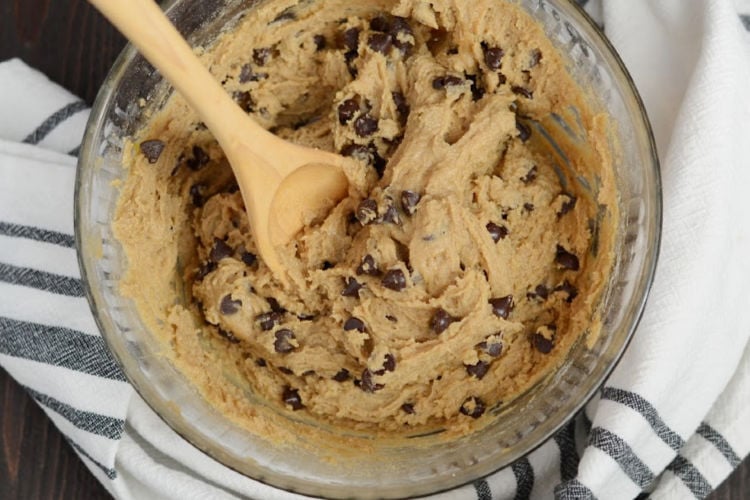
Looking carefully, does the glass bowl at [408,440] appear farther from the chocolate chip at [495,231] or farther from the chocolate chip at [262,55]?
the chocolate chip at [495,231]

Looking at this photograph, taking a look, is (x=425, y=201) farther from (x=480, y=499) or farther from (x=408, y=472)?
(x=480, y=499)

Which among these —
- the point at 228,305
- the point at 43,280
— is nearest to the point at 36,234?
the point at 43,280

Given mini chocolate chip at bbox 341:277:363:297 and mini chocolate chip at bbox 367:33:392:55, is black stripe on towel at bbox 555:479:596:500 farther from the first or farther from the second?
mini chocolate chip at bbox 367:33:392:55

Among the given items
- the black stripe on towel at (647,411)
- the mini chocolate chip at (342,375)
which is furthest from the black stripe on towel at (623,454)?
the mini chocolate chip at (342,375)

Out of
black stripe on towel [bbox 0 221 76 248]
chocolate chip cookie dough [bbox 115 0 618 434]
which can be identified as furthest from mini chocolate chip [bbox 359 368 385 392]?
black stripe on towel [bbox 0 221 76 248]

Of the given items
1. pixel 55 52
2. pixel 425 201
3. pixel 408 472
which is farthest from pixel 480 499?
pixel 55 52

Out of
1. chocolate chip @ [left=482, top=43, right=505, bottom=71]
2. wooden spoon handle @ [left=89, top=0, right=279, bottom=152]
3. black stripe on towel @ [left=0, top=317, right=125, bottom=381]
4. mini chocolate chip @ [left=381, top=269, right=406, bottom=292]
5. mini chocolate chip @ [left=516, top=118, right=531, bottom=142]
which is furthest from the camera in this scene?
black stripe on towel @ [left=0, top=317, right=125, bottom=381]
